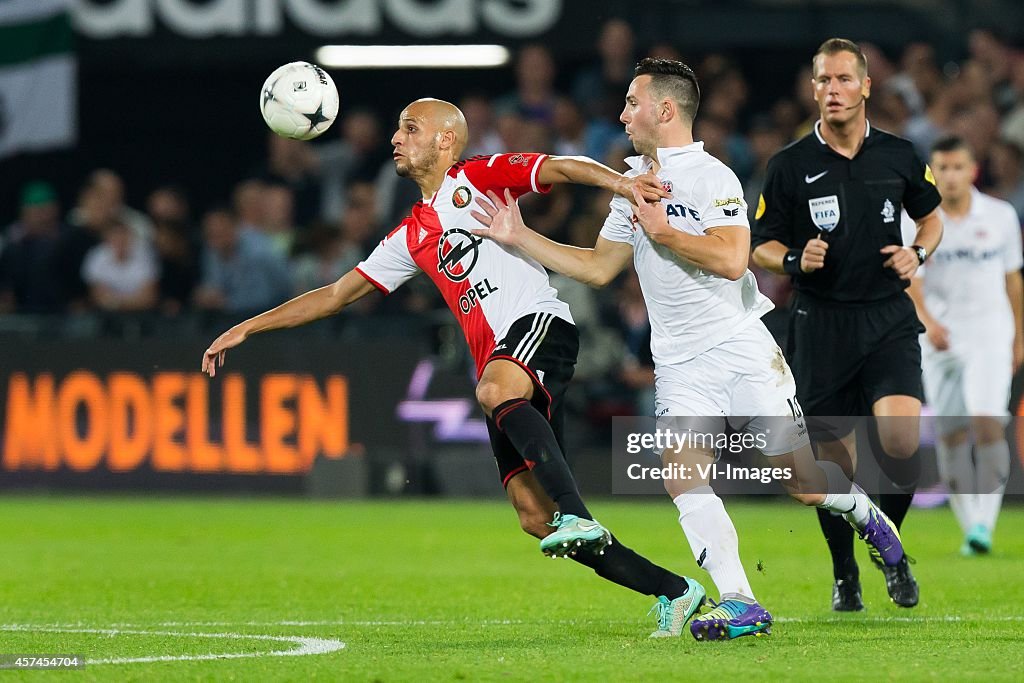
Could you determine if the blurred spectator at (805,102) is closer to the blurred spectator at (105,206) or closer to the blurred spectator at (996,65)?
the blurred spectator at (996,65)

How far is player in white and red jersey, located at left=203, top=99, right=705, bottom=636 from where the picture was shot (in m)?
6.68

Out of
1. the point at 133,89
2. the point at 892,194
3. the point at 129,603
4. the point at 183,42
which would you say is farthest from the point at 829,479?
the point at 133,89

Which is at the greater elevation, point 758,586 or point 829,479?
point 829,479

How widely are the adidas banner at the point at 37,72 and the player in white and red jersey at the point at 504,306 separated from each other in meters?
10.6

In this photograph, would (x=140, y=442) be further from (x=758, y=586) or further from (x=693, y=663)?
(x=693, y=663)

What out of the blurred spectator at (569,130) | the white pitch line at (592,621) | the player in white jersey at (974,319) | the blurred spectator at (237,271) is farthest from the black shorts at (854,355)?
the blurred spectator at (237,271)

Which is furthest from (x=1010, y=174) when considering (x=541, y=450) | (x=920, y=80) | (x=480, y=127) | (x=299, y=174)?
(x=541, y=450)

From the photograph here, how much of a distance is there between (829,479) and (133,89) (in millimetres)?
15339

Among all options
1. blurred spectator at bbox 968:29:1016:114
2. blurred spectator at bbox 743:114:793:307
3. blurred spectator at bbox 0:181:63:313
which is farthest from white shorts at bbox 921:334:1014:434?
blurred spectator at bbox 0:181:63:313

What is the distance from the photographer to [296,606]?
27.4 feet

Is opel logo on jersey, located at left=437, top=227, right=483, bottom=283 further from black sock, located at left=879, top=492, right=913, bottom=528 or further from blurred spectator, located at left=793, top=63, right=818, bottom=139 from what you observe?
blurred spectator, located at left=793, top=63, right=818, bottom=139

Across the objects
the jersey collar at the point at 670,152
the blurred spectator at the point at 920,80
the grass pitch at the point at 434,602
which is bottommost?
the grass pitch at the point at 434,602

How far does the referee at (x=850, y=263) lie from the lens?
7793mm

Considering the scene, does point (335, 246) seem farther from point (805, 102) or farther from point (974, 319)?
point (974, 319)
